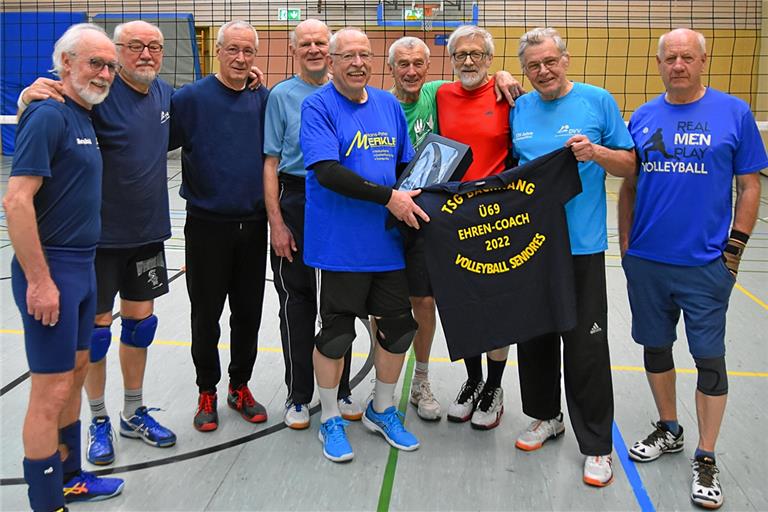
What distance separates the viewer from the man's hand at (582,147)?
269 centimetres

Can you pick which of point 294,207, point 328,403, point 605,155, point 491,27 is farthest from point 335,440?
point 491,27

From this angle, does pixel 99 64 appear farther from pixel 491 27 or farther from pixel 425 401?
pixel 491 27

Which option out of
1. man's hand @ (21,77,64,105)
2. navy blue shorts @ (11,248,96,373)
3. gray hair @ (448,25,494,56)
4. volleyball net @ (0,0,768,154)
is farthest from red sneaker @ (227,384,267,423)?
volleyball net @ (0,0,768,154)

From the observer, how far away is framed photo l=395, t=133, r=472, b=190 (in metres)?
2.90

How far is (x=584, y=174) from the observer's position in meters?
2.84

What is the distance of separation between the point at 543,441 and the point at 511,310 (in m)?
0.73

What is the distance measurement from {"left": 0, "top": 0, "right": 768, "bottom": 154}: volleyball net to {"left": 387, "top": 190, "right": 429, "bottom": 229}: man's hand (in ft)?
34.1

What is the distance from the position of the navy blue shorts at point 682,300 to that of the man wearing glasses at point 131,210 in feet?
6.67

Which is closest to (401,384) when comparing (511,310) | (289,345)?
(289,345)

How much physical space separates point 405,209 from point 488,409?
3.90 feet

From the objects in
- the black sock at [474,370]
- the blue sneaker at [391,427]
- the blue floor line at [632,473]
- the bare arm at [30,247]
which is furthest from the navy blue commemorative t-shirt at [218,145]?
the blue floor line at [632,473]

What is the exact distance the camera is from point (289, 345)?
3.43 m

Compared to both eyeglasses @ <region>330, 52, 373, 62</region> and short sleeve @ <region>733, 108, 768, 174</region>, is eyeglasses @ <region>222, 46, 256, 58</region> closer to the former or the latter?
eyeglasses @ <region>330, 52, 373, 62</region>

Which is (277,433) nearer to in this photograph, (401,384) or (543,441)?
(401,384)
